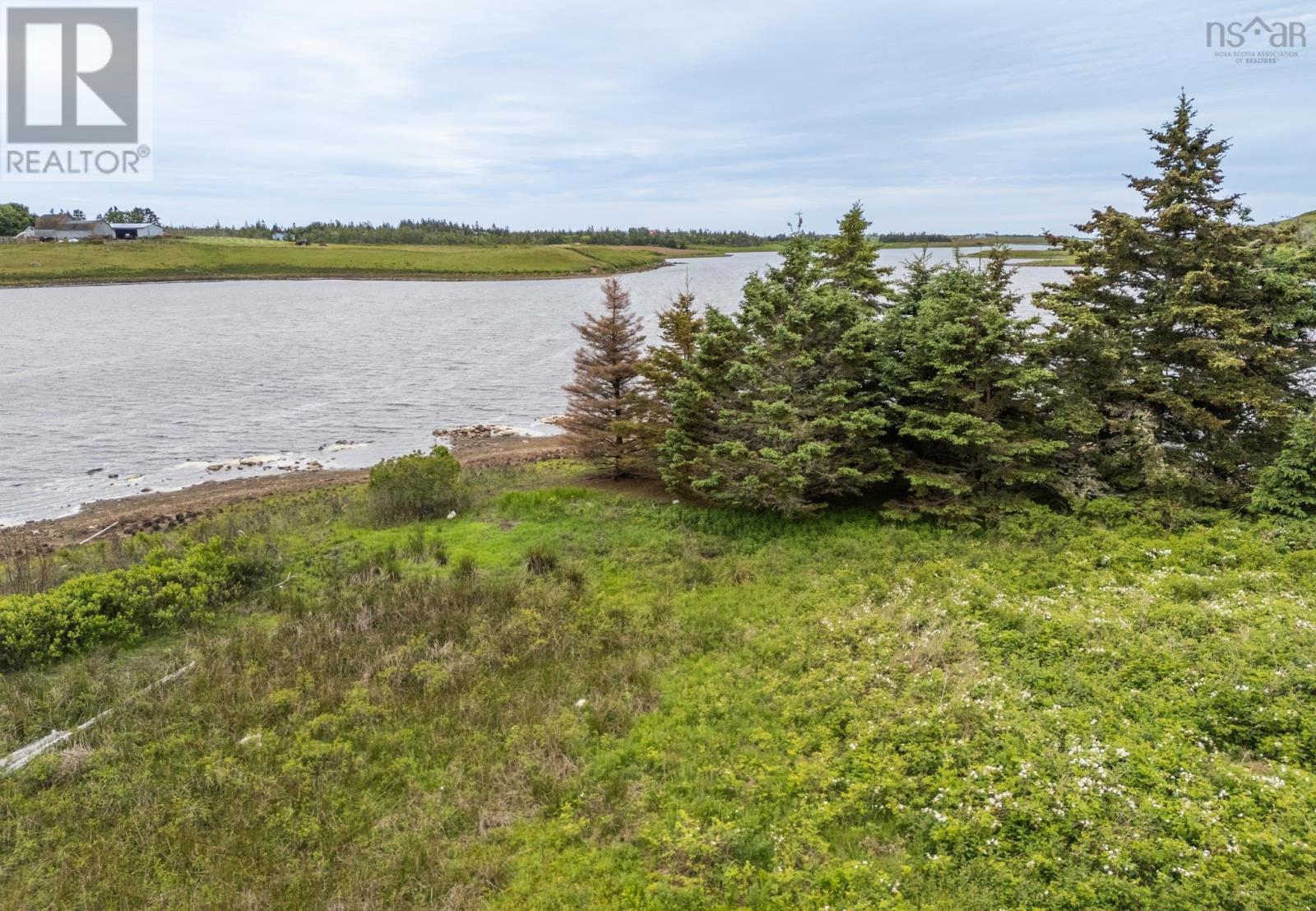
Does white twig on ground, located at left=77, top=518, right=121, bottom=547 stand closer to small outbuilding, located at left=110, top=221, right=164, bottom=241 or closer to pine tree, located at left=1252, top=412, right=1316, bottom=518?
pine tree, located at left=1252, top=412, right=1316, bottom=518

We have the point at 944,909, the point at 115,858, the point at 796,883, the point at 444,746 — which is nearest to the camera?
the point at 944,909

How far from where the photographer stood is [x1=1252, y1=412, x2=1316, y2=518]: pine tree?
1608 centimetres

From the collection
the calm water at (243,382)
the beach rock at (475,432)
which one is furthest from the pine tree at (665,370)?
the calm water at (243,382)

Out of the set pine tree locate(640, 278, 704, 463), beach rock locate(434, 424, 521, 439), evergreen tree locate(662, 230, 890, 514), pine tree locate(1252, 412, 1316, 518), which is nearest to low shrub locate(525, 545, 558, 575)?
evergreen tree locate(662, 230, 890, 514)

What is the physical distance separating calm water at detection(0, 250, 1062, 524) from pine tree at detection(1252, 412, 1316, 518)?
105 ft

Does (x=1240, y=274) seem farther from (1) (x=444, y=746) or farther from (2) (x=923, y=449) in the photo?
(1) (x=444, y=746)

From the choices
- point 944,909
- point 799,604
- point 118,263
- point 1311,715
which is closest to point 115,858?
point 944,909

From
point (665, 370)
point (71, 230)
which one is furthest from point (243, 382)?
point (71, 230)

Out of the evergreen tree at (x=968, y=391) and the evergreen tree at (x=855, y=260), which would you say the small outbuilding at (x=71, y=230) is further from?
the evergreen tree at (x=968, y=391)

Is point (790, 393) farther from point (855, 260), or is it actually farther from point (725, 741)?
point (725, 741)

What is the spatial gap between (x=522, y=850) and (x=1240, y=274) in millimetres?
21711

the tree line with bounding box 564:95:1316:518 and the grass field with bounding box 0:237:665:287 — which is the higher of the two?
the grass field with bounding box 0:237:665:287

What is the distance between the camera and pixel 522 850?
9.08 m

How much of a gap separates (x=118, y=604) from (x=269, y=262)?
482ft
